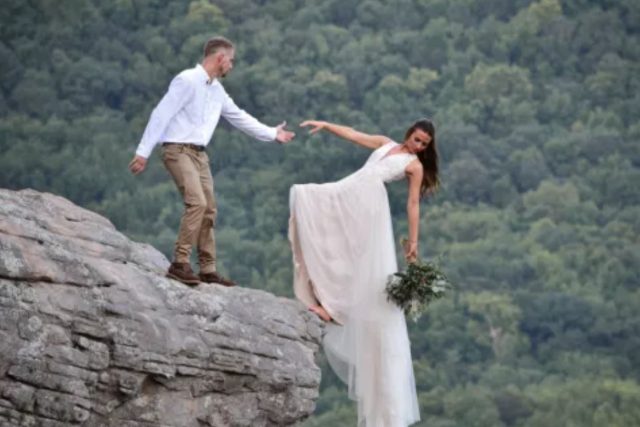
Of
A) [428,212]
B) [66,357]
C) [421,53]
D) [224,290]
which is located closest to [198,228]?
[224,290]

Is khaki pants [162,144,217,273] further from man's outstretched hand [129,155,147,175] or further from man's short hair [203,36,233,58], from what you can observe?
man's short hair [203,36,233,58]

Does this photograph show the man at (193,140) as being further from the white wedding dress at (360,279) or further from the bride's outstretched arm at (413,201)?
the bride's outstretched arm at (413,201)

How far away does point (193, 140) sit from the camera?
60.1ft

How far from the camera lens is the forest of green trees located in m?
82.6

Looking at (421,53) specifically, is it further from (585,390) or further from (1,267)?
(1,267)

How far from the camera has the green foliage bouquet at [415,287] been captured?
61.7 ft

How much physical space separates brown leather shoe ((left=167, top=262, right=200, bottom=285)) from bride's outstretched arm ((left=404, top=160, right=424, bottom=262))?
214 centimetres

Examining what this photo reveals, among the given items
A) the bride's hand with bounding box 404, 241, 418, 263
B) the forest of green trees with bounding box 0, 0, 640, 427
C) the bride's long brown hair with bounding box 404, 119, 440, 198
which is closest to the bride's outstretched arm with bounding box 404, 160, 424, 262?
the bride's hand with bounding box 404, 241, 418, 263

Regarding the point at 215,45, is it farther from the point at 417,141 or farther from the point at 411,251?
the point at 411,251

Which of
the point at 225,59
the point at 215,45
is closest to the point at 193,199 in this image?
the point at 225,59

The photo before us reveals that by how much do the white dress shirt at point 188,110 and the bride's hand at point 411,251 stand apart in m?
2.18

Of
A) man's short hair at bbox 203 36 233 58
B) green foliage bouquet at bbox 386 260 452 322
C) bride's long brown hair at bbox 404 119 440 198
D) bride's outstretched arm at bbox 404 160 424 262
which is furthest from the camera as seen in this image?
bride's long brown hair at bbox 404 119 440 198

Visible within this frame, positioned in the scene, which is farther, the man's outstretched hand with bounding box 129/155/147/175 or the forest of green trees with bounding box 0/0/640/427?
the forest of green trees with bounding box 0/0/640/427

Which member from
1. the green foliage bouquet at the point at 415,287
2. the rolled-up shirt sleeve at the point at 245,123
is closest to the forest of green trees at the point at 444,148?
the green foliage bouquet at the point at 415,287
